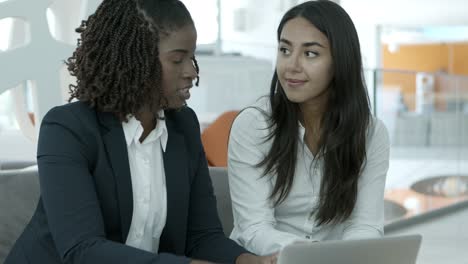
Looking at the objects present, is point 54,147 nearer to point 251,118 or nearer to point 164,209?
point 164,209

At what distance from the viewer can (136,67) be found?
155 cm

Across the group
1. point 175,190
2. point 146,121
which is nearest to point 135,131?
point 146,121

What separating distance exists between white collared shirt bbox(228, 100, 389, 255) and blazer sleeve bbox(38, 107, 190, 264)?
1.78 ft

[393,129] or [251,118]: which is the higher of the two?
[251,118]

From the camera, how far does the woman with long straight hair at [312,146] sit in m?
1.92

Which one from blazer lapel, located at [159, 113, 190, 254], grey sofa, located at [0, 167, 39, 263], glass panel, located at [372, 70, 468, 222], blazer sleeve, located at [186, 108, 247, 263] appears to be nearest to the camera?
blazer lapel, located at [159, 113, 190, 254]

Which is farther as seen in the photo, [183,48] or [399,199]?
[399,199]

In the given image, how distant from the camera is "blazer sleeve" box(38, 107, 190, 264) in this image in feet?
4.68

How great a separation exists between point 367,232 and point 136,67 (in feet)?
2.55

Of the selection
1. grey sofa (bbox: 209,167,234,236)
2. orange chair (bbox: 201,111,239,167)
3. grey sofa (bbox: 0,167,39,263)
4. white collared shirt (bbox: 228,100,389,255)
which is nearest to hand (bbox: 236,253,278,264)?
white collared shirt (bbox: 228,100,389,255)

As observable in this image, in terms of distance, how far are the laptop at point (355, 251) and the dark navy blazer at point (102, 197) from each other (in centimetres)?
23

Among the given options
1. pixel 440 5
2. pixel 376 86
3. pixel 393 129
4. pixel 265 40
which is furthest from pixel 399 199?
A: pixel 440 5

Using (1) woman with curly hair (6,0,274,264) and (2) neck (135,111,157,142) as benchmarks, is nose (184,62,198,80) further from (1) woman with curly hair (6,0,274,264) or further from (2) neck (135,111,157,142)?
(2) neck (135,111,157,142)

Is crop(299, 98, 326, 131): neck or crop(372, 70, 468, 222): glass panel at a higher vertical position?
crop(299, 98, 326, 131): neck
